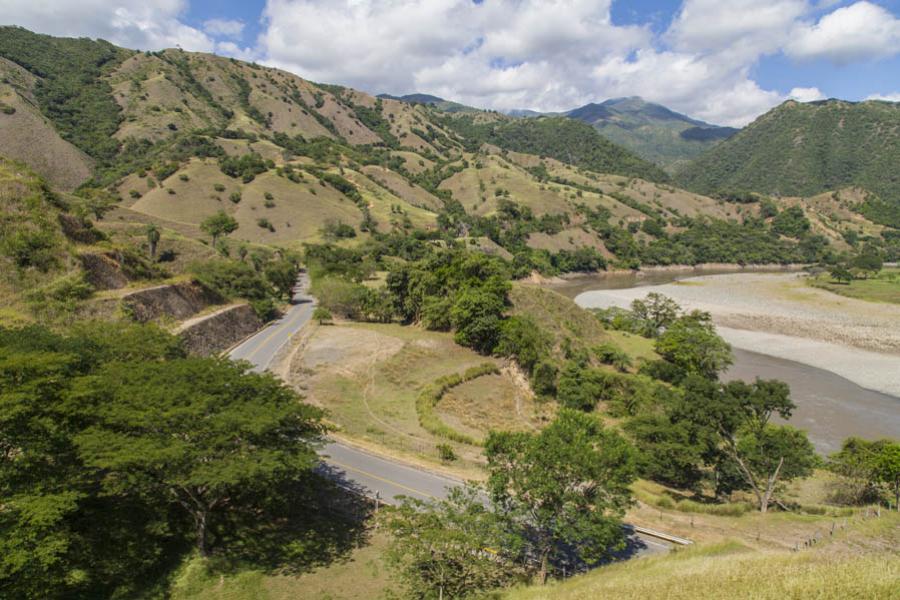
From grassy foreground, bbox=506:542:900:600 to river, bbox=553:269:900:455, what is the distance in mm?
34543

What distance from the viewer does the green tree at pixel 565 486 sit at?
59.5 feet

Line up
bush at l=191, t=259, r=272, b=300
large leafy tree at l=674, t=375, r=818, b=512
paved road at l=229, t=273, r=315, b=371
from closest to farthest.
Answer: large leafy tree at l=674, t=375, r=818, b=512
paved road at l=229, t=273, r=315, b=371
bush at l=191, t=259, r=272, b=300

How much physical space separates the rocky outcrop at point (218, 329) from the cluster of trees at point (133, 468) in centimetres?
2442

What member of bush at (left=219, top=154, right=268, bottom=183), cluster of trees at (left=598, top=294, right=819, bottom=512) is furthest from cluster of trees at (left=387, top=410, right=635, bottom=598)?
bush at (left=219, top=154, right=268, bottom=183)

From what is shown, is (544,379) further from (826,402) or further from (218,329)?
(218,329)

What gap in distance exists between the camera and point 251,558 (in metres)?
21.1

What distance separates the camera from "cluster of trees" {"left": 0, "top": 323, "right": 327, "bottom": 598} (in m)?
17.1

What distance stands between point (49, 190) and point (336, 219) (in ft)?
288

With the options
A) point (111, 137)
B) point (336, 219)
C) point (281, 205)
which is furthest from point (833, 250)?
point (111, 137)

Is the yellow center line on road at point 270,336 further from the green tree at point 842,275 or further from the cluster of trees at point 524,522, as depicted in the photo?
the green tree at point 842,275

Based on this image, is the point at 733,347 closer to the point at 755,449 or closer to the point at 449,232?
the point at 755,449

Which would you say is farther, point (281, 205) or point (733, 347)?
point (281, 205)

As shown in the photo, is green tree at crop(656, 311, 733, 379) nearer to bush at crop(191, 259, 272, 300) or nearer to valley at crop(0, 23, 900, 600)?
valley at crop(0, 23, 900, 600)

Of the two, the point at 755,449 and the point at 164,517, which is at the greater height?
the point at 755,449
